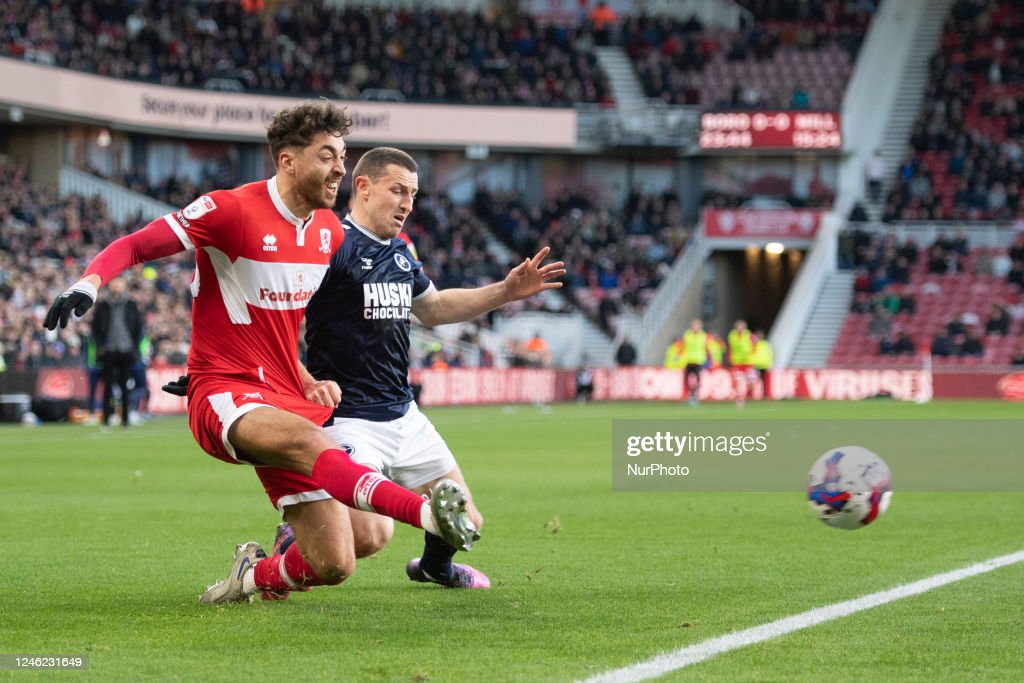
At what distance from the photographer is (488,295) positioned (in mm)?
7445

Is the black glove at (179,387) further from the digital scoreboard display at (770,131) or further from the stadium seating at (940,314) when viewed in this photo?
the digital scoreboard display at (770,131)

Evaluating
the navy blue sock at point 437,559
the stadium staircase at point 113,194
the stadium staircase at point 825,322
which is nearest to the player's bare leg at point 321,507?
the navy blue sock at point 437,559

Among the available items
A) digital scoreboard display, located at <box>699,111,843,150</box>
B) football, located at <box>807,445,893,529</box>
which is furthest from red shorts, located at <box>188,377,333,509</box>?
digital scoreboard display, located at <box>699,111,843,150</box>

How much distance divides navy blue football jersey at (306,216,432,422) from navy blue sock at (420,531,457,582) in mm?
672

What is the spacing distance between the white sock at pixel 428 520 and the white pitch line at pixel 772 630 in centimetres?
85

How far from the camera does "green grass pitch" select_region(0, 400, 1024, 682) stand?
5.36m

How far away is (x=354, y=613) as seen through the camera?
657 cm

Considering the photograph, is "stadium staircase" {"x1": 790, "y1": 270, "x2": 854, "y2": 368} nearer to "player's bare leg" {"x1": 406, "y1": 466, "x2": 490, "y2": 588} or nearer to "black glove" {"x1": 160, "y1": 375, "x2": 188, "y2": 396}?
"player's bare leg" {"x1": 406, "y1": 466, "x2": 490, "y2": 588}

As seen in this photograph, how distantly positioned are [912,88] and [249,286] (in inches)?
1804

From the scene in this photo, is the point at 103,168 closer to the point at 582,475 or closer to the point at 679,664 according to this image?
the point at 582,475

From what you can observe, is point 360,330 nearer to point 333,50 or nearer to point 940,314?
point 940,314

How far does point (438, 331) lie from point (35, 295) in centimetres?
1265

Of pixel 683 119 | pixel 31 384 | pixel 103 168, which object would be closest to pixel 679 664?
pixel 31 384

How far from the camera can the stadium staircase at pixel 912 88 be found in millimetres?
48625
